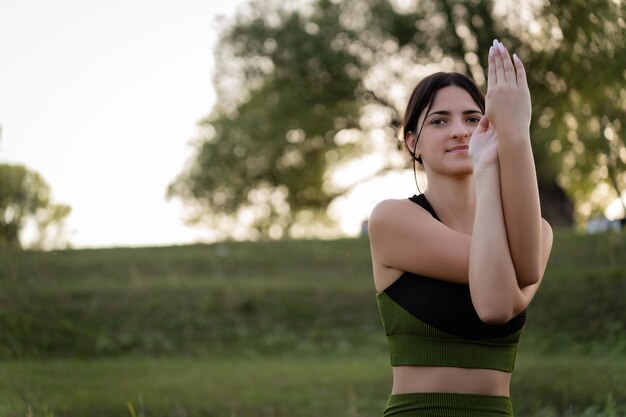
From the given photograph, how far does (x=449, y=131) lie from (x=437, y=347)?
0.59m

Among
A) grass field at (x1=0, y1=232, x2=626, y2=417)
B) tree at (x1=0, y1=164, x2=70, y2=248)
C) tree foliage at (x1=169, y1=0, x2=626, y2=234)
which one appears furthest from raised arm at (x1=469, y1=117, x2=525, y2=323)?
tree foliage at (x1=169, y1=0, x2=626, y2=234)

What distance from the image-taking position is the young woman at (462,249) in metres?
2.33

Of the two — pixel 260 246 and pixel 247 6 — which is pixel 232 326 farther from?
pixel 247 6

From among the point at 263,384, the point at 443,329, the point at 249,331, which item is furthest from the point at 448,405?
the point at 249,331

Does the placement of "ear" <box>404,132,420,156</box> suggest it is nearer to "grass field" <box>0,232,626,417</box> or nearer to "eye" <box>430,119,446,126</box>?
"eye" <box>430,119,446,126</box>

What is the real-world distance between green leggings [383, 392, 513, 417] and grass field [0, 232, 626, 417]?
14.3ft

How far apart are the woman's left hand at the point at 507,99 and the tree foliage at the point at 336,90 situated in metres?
15.5

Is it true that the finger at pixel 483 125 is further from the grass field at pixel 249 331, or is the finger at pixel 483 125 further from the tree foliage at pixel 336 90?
the tree foliage at pixel 336 90

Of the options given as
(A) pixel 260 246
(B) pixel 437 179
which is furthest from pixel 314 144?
(B) pixel 437 179

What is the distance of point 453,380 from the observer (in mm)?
2479

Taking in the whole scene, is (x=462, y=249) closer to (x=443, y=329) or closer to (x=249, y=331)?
(x=443, y=329)

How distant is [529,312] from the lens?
13.9 m

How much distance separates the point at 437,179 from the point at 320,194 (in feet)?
109

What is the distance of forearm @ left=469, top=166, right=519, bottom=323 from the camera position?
2.33 meters
